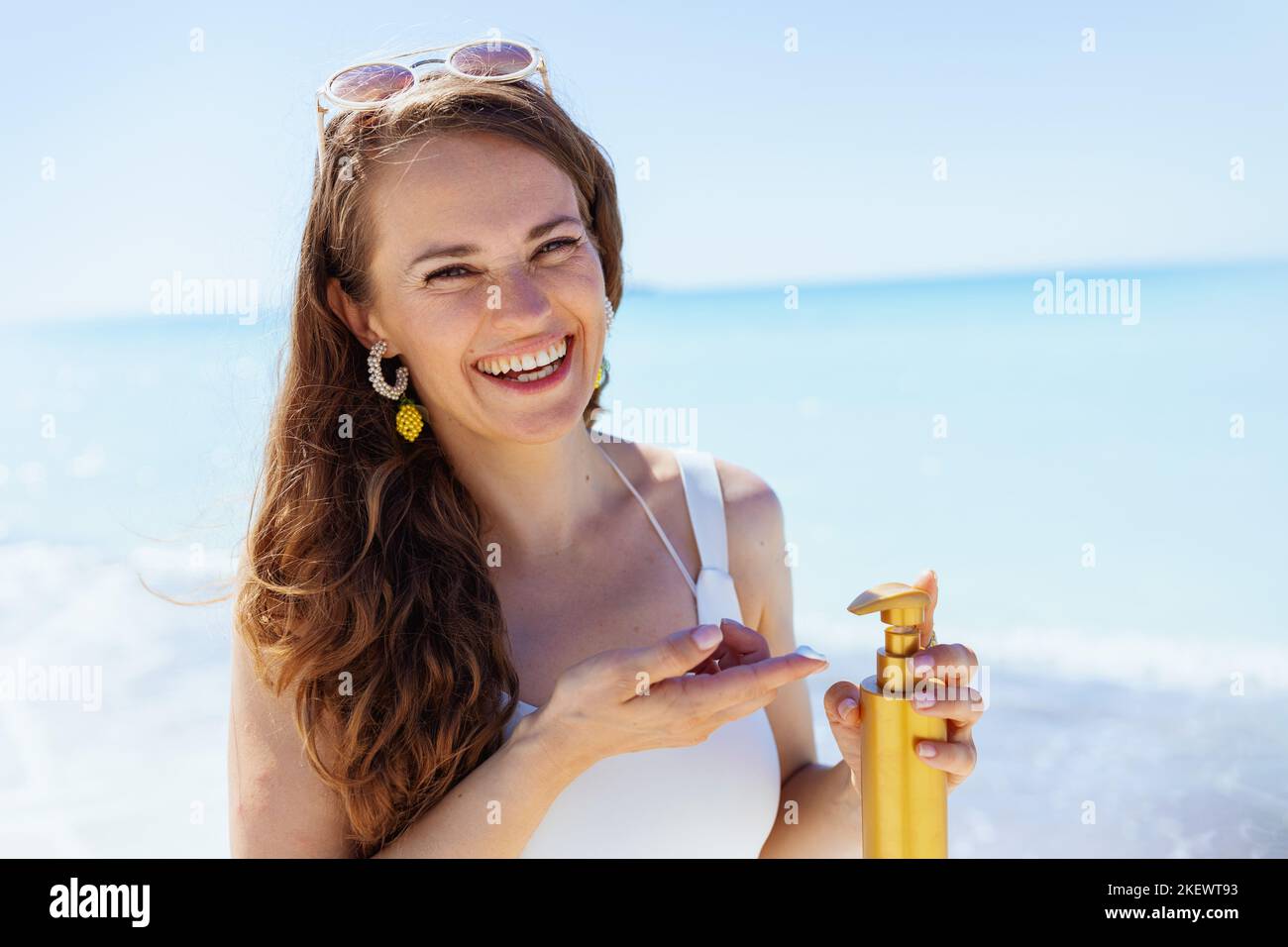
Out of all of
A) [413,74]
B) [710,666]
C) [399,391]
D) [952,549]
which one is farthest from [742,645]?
[952,549]

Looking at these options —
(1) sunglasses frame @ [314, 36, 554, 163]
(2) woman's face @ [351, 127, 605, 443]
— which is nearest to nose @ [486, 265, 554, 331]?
(2) woman's face @ [351, 127, 605, 443]

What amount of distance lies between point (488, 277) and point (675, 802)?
37.5 inches

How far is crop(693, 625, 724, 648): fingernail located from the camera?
1267mm

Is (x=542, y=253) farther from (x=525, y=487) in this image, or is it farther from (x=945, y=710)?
(x=945, y=710)

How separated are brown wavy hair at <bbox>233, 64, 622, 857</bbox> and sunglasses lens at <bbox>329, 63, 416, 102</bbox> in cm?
4

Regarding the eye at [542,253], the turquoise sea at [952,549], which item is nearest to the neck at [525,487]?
the eye at [542,253]

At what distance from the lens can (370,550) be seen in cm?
186

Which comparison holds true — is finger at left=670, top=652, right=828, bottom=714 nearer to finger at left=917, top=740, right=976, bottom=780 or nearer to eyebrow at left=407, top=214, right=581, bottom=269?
finger at left=917, top=740, right=976, bottom=780

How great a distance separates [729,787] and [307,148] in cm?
149
